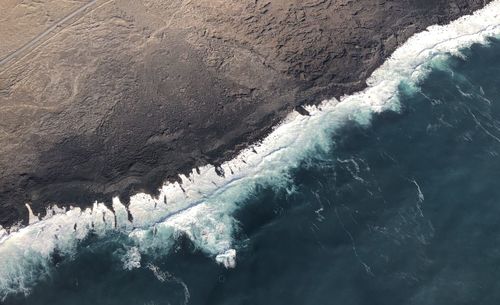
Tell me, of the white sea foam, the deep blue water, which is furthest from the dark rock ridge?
the deep blue water

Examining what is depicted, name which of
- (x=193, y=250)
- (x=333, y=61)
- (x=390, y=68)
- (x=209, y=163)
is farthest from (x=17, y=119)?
(x=390, y=68)

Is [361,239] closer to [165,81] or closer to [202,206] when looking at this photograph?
[202,206]

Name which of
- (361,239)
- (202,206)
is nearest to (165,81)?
(202,206)

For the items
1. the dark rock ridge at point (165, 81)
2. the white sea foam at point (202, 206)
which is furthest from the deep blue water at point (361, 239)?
the dark rock ridge at point (165, 81)

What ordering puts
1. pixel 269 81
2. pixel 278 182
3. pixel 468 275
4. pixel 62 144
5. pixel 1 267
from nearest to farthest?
pixel 468 275 → pixel 1 267 → pixel 278 182 → pixel 62 144 → pixel 269 81

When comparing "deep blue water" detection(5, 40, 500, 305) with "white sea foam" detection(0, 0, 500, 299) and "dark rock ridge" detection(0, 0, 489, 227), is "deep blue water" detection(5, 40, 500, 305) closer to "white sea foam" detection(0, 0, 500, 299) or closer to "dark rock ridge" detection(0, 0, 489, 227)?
"white sea foam" detection(0, 0, 500, 299)

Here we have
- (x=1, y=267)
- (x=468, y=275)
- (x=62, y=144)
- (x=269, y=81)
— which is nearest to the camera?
(x=468, y=275)

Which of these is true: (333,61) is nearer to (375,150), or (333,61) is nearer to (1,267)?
(375,150)
